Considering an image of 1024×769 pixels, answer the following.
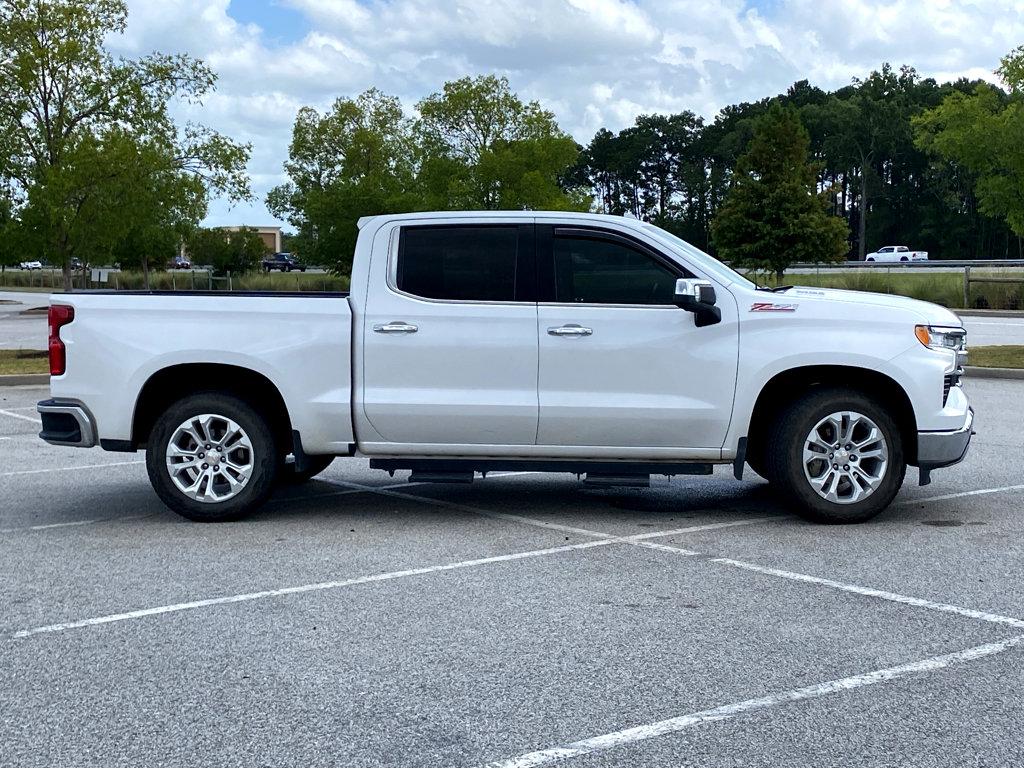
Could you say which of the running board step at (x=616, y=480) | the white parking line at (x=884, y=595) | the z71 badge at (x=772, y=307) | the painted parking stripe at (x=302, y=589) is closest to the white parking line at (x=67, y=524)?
the painted parking stripe at (x=302, y=589)

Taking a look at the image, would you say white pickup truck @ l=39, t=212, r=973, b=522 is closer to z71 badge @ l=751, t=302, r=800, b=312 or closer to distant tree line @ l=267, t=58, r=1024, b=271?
z71 badge @ l=751, t=302, r=800, b=312

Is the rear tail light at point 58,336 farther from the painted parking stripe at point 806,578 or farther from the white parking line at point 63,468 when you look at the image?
the painted parking stripe at point 806,578

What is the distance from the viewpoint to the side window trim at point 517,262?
8.01 m

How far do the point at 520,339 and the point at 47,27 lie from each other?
18.6 m

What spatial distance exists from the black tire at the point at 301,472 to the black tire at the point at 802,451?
3.31 m

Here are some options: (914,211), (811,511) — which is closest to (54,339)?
(811,511)

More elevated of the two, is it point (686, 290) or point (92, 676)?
point (686, 290)

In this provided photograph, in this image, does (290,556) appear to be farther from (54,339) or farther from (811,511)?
(811,511)

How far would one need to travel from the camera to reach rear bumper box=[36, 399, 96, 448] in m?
8.10

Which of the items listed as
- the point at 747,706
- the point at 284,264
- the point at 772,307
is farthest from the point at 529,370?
the point at 284,264

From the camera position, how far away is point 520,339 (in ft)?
25.9

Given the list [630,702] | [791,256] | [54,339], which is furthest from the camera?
[791,256]

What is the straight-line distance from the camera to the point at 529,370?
7887 mm

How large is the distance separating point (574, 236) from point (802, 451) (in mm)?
1993
